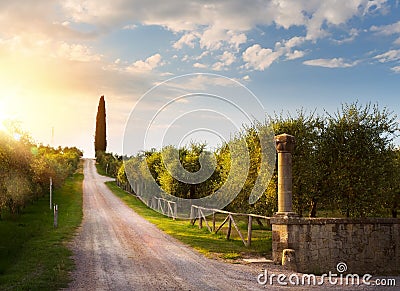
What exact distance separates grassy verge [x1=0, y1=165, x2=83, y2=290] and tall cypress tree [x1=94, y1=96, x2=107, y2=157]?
309 ft

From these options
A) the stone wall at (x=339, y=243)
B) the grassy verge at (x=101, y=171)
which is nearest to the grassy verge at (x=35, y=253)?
the stone wall at (x=339, y=243)

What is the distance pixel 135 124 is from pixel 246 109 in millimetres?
7888

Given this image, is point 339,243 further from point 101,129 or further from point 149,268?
point 101,129

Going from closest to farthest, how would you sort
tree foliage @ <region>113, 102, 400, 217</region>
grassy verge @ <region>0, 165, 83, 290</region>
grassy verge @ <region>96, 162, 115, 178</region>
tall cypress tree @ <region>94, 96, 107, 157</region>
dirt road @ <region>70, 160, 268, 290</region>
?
dirt road @ <region>70, 160, 268, 290</region> < grassy verge @ <region>0, 165, 83, 290</region> < tree foliage @ <region>113, 102, 400, 217</region> < grassy verge @ <region>96, 162, 115, 178</region> < tall cypress tree @ <region>94, 96, 107, 157</region>

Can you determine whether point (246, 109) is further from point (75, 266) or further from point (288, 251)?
point (75, 266)

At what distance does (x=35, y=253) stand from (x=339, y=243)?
12.8 metres

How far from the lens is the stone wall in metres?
17.0

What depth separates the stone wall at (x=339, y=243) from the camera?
17.0 metres

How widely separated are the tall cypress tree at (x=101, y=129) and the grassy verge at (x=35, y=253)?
94.1 m

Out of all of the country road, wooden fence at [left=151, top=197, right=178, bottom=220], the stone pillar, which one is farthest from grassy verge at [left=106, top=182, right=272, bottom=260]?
wooden fence at [left=151, top=197, right=178, bottom=220]

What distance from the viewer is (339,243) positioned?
18297 mm

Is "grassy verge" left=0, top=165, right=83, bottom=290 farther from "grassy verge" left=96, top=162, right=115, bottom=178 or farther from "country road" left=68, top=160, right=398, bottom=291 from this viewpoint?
"grassy verge" left=96, top=162, right=115, bottom=178

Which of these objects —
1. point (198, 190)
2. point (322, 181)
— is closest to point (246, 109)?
point (322, 181)

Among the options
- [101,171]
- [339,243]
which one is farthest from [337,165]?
[101,171]
